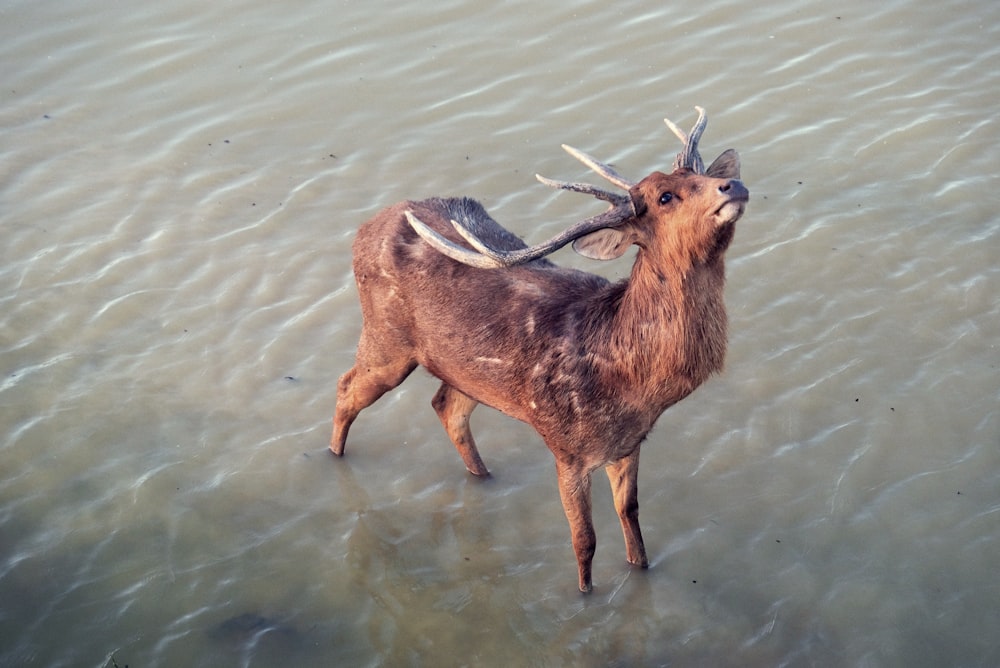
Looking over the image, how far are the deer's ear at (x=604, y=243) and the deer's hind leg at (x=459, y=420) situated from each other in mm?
1373

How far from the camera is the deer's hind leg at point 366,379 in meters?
5.18

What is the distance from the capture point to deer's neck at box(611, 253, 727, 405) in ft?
13.8

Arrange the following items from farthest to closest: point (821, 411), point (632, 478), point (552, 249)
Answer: point (821, 411) < point (632, 478) < point (552, 249)

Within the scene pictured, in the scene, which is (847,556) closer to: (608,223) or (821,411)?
(821,411)

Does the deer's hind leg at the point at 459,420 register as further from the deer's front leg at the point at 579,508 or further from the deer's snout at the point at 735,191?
the deer's snout at the point at 735,191

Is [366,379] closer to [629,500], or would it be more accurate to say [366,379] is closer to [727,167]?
[629,500]

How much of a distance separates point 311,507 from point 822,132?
14.9 feet

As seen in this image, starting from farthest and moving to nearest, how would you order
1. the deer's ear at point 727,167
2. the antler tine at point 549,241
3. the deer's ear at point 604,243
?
the deer's ear at point 727,167 → the deer's ear at point 604,243 → the antler tine at point 549,241

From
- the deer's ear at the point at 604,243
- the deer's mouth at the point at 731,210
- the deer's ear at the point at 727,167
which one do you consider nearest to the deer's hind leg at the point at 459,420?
the deer's ear at the point at 604,243

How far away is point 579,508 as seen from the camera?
4.73 m

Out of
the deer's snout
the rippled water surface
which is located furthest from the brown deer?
the rippled water surface

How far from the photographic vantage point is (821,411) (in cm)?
572

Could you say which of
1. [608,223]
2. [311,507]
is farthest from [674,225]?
[311,507]

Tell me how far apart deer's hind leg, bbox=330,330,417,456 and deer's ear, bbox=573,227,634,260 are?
118cm
